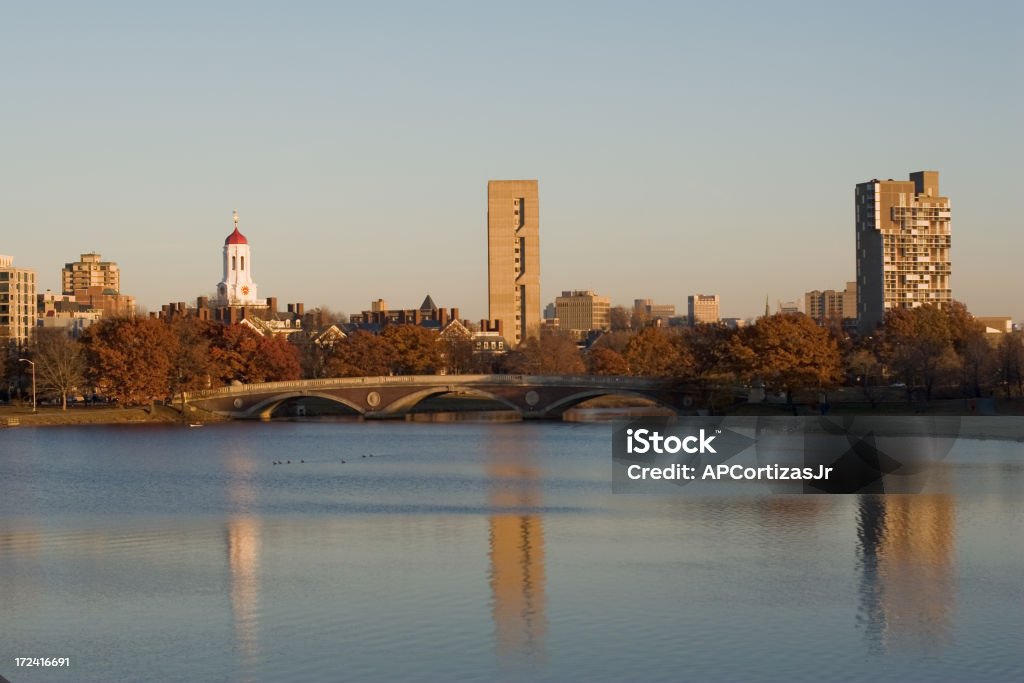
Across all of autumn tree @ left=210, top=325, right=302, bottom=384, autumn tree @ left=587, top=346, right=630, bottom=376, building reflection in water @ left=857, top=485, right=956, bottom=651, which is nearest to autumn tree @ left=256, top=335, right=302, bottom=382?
autumn tree @ left=210, top=325, right=302, bottom=384

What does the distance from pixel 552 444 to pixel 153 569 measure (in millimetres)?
46645

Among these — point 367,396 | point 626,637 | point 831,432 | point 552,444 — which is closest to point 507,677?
point 626,637

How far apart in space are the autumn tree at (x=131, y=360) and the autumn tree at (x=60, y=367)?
138 centimetres

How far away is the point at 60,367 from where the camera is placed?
106312mm

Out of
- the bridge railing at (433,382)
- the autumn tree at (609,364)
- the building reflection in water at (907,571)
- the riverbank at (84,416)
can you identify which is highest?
the autumn tree at (609,364)

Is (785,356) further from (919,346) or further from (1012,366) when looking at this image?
(919,346)

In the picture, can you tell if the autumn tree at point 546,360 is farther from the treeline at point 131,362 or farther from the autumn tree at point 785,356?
the autumn tree at point 785,356

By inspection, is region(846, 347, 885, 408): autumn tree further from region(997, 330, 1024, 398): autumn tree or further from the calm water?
the calm water

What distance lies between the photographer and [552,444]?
80.6m

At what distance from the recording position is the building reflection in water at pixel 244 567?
27.5 m

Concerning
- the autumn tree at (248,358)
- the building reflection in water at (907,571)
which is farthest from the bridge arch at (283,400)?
the building reflection in water at (907,571)

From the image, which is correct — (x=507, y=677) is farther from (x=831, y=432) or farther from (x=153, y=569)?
(x=831, y=432)

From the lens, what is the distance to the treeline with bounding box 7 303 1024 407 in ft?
320

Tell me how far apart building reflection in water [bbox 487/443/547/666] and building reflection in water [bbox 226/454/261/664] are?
4.67 metres
